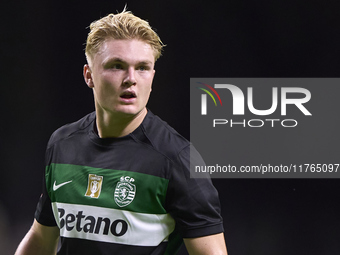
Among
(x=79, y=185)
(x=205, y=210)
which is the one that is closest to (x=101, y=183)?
(x=79, y=185)

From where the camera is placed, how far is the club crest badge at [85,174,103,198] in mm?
1686

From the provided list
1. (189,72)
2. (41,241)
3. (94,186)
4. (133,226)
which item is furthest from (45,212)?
(189,72)

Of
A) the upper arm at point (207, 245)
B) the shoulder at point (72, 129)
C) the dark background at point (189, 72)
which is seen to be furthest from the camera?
the dark background at point (189, 72)

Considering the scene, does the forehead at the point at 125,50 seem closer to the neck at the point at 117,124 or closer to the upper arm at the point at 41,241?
the neck at the point at 117,124

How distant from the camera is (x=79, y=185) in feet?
5.65

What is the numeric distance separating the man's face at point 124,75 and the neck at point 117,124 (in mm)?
37

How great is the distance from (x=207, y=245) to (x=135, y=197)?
9.7 inches

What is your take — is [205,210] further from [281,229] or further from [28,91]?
[28,91]

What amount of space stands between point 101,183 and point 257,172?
1.36 meters

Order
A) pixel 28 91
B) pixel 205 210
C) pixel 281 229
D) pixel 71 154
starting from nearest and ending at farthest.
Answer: pixel 205 210, pixel 71 154, pixel 281 229, pixel 28 91

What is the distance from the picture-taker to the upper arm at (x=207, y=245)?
1.61 meters

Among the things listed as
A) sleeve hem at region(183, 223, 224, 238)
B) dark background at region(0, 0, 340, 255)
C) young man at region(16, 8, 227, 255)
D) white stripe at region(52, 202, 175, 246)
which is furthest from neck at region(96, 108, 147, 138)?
dark background at region(0, 0, 340, 255)

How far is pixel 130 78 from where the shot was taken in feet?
5.32

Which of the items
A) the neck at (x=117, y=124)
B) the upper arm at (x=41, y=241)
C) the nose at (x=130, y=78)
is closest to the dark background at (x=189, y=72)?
the upper arm at (x=41, y=241)
